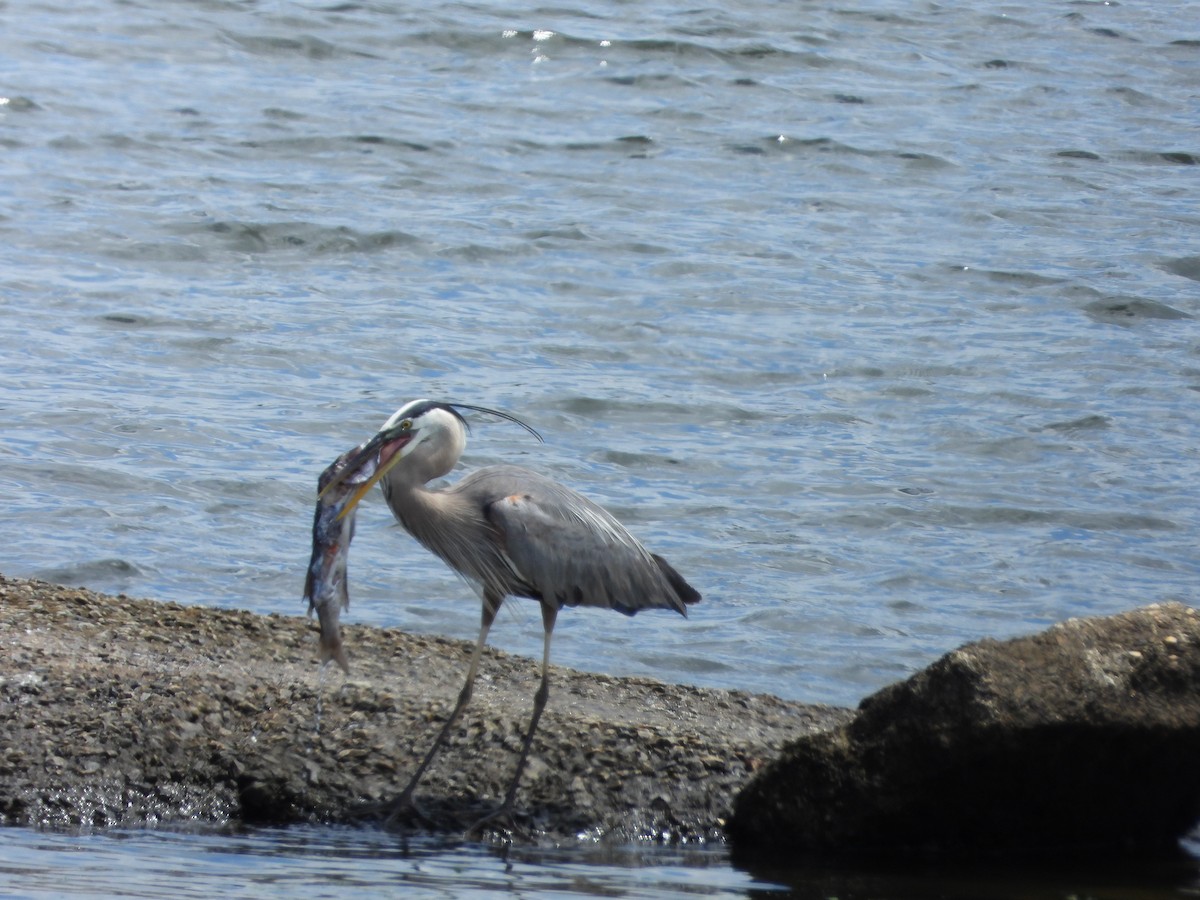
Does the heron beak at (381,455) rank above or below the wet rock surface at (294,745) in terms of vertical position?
above

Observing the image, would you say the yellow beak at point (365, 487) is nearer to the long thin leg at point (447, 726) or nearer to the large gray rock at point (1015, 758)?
the long thin leg at point (447, 726)

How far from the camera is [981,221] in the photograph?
17859 mm

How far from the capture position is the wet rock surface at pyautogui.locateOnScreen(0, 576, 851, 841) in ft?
18.8

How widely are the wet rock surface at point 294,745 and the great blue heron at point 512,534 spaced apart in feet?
1.48

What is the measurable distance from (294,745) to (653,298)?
972 centimetres

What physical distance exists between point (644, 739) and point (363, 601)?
10.6ft

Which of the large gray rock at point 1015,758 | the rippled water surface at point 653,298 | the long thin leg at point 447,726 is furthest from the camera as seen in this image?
the rippled water surface at point 653,298

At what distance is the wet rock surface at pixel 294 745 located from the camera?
574 cm

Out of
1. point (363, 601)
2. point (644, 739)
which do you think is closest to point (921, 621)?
point (363, 601)

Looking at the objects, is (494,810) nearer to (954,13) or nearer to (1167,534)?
(1167,534)

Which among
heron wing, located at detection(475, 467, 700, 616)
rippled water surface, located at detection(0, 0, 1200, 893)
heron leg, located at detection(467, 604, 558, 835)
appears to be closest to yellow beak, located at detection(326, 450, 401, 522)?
heron wing, located at detection(475, 467, 700, 616)

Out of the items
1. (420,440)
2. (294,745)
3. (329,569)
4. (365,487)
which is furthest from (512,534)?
(294,745)

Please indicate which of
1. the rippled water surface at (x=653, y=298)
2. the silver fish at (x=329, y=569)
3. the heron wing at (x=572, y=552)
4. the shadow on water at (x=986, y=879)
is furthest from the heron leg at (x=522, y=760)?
the rippled water surface at (x=653, y=298)

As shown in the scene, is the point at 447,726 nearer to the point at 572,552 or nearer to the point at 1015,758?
the point at 572,552
